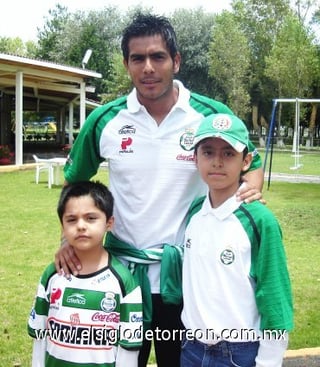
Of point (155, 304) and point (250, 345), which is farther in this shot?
point (155, 304)

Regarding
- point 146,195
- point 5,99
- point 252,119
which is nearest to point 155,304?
point 146,195

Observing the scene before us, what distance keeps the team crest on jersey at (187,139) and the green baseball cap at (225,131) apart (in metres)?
0.17

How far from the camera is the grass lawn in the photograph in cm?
416

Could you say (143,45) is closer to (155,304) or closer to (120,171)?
(120,171)

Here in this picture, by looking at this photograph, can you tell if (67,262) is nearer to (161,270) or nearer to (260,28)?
(161,270)

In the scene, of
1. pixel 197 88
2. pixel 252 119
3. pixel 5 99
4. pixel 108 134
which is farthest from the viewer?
pixel 252 119

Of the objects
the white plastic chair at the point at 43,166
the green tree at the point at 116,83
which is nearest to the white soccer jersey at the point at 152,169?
the white plastic chair at the point at 43,166

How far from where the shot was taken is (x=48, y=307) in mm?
2283

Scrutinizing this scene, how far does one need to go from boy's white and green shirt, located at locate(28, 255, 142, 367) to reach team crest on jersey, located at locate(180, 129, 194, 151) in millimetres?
560

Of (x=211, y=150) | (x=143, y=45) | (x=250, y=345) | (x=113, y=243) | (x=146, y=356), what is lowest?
(x=146, y=356)

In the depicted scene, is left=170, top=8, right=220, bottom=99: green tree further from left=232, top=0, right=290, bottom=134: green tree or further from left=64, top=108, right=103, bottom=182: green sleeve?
left=64, top=108, right=103, bottom=182: green sleeve

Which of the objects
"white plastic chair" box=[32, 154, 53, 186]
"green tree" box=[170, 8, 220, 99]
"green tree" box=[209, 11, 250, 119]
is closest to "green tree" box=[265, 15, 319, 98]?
"green tree" box=[209, 11, 250, 119]

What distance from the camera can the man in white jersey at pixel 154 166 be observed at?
2244mm

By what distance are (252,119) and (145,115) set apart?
43.8 m
